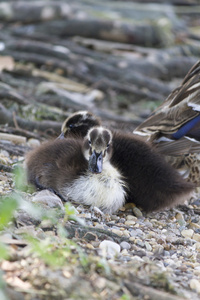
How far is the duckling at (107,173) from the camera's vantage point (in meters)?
3.80

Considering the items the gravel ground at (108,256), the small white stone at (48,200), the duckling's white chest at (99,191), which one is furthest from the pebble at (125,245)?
the duckling's white chest at (99,191)

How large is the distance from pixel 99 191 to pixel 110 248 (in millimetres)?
816

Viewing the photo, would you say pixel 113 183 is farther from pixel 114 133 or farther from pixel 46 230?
pixel 46 230

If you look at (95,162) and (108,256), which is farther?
(95,162)

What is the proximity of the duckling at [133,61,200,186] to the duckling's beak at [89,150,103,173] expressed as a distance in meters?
0.85

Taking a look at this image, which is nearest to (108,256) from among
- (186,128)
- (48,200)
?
(48,200)

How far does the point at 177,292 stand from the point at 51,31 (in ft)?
23.8

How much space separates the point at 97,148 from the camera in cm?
376

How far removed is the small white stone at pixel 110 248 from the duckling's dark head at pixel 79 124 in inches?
59.7

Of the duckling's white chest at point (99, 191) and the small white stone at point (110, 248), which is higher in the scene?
the small white stone at point (110, 248)

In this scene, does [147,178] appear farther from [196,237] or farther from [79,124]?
[79,124]

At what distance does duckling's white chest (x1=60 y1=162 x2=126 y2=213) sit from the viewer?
3795 mm

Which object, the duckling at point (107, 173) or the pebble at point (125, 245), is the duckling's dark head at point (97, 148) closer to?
the duckling at point (107, 173)

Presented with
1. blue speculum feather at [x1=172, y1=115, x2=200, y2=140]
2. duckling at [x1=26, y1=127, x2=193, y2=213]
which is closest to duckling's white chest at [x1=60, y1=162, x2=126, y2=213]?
duckling at [x1=26, y1=127, x2=193, y2=213]
